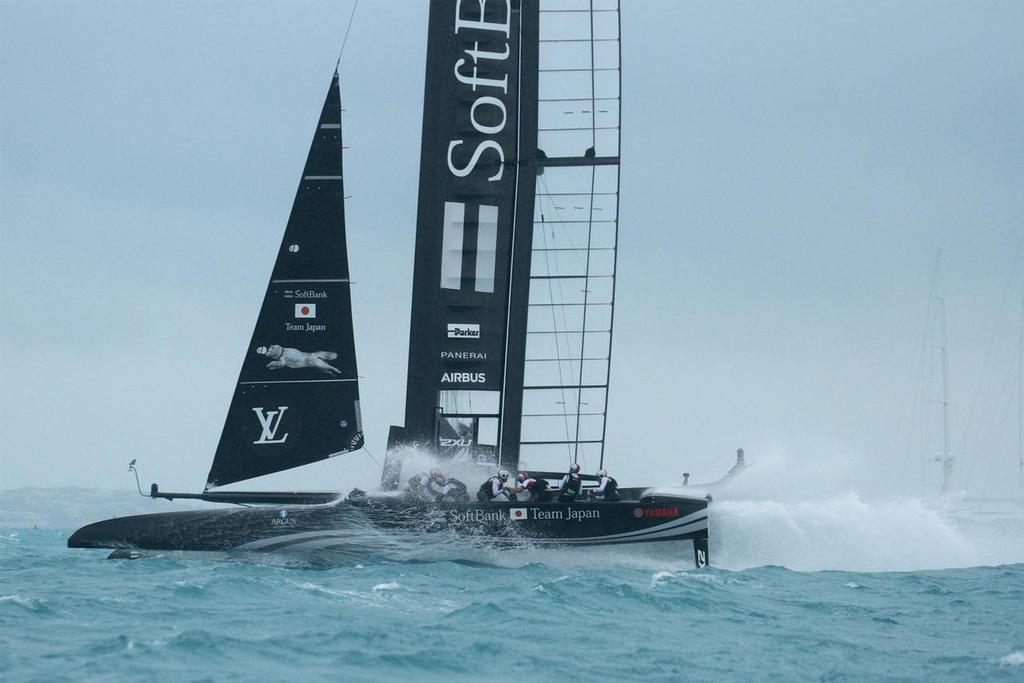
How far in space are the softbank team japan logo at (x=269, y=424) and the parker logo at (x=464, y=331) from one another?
10.6 feet

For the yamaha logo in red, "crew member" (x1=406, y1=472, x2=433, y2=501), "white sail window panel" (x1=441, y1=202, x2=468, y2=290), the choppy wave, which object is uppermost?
"white sail window panel" (x1=441, y1=202, x2=468, y2=290)

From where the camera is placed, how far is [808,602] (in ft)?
54.4

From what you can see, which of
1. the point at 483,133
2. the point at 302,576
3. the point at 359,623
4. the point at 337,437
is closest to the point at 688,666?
the point at 359,623

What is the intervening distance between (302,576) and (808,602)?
6.76 m

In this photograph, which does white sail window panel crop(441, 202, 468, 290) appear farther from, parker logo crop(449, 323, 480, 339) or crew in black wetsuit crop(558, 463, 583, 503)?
crew in black wetsuit crop(558, 463, 583, 503)

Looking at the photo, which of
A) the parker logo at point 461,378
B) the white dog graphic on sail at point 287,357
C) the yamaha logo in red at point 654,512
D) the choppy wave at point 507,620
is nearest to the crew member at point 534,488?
the choppy wave at point 507,620

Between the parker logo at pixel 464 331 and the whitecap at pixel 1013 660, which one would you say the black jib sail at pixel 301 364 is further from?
the whitecap at pixel 1013 660

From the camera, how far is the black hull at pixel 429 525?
18.4m

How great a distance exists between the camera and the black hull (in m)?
18.4

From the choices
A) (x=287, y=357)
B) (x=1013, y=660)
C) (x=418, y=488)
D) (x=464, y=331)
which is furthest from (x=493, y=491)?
(x=1013, y=660)

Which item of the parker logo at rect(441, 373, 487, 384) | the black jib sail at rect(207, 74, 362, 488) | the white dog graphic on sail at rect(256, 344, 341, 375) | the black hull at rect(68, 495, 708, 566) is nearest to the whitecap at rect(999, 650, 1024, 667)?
the black hull at rect(68, 495, 708, 566)

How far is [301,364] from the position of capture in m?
20.1

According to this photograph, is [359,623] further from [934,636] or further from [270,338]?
[270,338]

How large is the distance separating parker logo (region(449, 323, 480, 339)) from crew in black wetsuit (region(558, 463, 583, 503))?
10.5 ft
